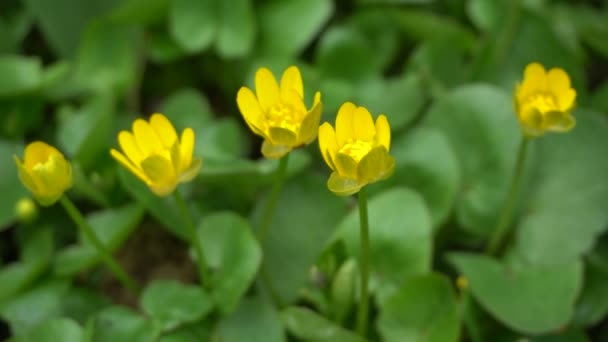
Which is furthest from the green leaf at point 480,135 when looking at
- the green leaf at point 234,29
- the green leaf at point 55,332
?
the green leaf at point 55,332

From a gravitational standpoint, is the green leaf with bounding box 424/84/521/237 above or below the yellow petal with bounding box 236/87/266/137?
below

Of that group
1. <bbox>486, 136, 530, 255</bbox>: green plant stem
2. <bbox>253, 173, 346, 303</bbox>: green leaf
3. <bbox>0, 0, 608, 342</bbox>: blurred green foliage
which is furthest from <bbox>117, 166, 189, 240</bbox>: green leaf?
<bbox>486, 136, 530, 255</bbox>: green plant stem

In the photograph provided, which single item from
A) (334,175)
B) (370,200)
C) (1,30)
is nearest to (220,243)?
(370,200)

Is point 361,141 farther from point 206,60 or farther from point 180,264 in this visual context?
point 206,60

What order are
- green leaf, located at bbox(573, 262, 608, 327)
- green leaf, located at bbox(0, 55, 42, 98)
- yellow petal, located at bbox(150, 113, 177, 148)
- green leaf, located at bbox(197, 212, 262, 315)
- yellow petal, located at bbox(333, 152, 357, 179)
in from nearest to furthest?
yellow petal, located at bbox(333, 152, 357, 179) → yellow petal, located at bbox(150, 113, 177, 148) → green leaf, located at bbox(197, 212, 262, 315) → green leaf, located at bbox(573, 262, 608, 327) → green leaf, located at bbox(0, 55, 42, 98)

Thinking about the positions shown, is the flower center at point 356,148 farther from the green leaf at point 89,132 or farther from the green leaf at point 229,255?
the green leaf at point 89,132

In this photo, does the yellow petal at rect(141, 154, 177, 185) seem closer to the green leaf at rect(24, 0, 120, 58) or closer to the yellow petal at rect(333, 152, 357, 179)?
the yellow petal at rect(333, 152, 357, 179)
